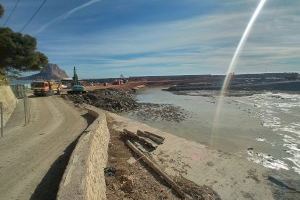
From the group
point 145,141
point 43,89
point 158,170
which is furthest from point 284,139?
point 43,89

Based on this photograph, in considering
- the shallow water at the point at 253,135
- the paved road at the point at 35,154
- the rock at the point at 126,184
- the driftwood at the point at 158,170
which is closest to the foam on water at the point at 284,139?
the shallow water at the point at 253,135

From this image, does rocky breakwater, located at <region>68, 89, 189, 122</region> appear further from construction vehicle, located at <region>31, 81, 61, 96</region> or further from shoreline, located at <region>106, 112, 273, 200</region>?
shoreline, located at <region>106, 112, 273, 200</region>

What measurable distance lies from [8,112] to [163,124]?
1305 centimetres

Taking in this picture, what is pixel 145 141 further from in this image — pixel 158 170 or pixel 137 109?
pixel 137 109

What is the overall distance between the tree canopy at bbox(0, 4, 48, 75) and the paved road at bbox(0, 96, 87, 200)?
1249 cm

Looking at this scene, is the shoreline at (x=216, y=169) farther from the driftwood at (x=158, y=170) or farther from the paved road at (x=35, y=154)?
the paved road at (x=35, y=154)

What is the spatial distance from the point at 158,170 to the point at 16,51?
2701 centimetres

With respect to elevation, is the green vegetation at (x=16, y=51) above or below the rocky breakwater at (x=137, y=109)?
above

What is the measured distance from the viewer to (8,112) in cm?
2605

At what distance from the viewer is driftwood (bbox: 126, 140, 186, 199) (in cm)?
1257

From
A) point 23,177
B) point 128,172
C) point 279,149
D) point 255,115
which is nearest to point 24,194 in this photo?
point 23,177

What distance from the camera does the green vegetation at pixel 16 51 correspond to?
34469 millimetres

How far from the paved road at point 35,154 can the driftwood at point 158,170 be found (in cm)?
313

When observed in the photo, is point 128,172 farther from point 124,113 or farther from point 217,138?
point 124,113
